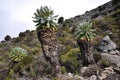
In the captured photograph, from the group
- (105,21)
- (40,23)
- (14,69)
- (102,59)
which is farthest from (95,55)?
(105,21)

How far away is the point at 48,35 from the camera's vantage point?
44.1 meters

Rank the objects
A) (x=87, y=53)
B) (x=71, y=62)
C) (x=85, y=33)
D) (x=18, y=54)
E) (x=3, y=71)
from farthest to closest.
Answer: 1. (x=3, y=71)
2. (x=18, y=54)
3. (x=71, y=62)
4. (x=85, y=33)
5. (x=87, y=53)

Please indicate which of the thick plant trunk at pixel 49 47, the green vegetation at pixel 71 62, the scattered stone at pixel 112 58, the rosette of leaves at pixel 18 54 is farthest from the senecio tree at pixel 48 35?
the rosette of leaves at pixel 18 54

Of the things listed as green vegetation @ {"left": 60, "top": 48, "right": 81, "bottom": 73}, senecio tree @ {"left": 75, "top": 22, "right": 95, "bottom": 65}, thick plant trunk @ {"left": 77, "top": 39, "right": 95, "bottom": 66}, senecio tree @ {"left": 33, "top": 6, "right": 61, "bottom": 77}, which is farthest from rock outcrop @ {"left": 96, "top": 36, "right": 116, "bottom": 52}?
senecio tree @ {"left": 33, "top": 6, "right": 61, "bottom": 77}

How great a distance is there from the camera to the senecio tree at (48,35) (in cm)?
4397

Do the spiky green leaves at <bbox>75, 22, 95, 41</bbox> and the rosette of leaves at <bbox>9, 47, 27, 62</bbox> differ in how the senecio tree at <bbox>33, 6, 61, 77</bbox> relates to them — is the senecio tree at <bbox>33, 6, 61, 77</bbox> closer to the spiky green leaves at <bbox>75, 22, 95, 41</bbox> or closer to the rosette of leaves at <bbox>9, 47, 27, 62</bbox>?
the spiky green leaves at <bbox>75, 22, 95, 41</bbox>

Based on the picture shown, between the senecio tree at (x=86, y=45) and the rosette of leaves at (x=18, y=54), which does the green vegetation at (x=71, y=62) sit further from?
the rosette of leaves at (x=18, y=54)

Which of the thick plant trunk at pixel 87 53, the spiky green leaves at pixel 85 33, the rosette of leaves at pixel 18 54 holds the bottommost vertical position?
the thick plant trunk at pixel 87 53

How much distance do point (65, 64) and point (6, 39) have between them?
70.6 metres

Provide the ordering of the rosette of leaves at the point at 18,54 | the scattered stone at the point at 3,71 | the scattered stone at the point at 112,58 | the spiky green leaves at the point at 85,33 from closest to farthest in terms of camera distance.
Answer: the scattered stone at the point at 112,58 → the spiky green leaves at the point at 85,33 → the scattered stone at the point at 3,71 → the rosette of leaves at the point at 18,54

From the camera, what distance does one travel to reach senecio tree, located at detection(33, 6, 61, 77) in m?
44.0

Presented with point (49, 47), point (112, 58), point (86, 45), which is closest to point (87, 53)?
point (86, 45)

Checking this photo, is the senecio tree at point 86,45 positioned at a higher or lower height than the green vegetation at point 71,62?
higher

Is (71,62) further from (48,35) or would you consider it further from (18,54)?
(18,54)
